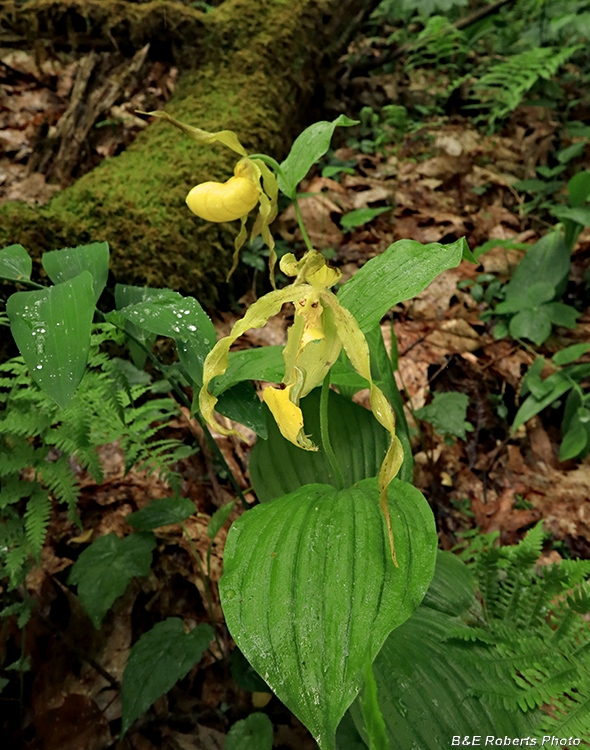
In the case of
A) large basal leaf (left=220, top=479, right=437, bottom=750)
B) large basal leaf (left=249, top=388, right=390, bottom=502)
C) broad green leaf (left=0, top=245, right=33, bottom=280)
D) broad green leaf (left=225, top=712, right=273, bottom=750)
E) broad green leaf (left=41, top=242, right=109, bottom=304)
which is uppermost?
broad green leaf (left=0, top=245, right=33, bottom=280)

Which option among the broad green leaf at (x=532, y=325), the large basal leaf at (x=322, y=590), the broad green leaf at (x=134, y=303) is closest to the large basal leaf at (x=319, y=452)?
the large basal leaf at (x=322, y=590)

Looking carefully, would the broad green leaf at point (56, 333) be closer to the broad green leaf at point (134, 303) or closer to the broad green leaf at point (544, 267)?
the broad green leaf at point (134, 303)

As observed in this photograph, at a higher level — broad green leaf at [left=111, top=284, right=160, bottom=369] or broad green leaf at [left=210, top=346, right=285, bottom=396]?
broad green leaf at [left=111, top=284, right=160, bottom=369]

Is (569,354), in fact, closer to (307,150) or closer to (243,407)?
(307,150)

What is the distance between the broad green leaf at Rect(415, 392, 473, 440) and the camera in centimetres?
205

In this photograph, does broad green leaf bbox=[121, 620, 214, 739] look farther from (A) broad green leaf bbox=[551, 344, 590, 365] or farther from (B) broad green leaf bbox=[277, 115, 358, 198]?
(A) broad green leaf bbox=[551, 344, 590, 365]

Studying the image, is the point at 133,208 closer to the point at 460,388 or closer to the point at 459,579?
the point at 460,388

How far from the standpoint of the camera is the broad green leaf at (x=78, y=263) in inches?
47.4

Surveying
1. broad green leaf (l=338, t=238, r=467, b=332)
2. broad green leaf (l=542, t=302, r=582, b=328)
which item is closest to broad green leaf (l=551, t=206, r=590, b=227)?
broad green leaf (l=542, t=302, r=582, b=328)

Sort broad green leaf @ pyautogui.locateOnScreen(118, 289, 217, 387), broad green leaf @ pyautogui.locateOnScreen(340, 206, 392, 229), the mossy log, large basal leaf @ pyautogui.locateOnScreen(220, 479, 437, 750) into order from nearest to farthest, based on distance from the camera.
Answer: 1. large basal leaf @ pyautogui.locateOnScreen(220, 479, 437, 750)
2. broad green leaf @ pyautogui.locateOnScreen(118, 289, 217, 387)
3. the mossy log
4. broad green leaf @ pyautogui.locateOnScreen(340, 206, 392, 229)

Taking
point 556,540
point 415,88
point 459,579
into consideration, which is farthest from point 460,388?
point 415,88

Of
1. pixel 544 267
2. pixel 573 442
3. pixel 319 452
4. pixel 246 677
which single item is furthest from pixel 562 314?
pixel 246 677

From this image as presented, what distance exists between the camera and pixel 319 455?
57.4 inches

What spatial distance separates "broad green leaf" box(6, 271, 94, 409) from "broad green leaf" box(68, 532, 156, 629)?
0.75 meters
